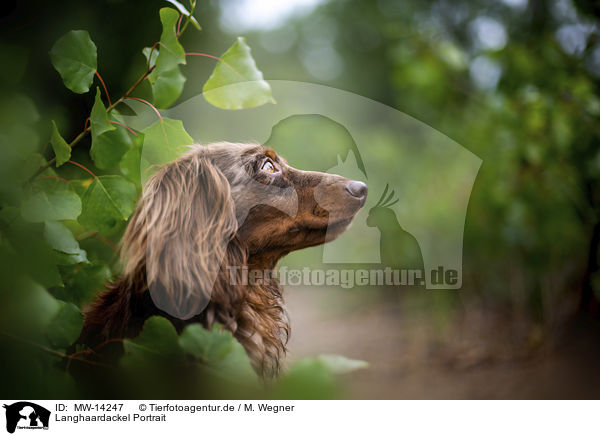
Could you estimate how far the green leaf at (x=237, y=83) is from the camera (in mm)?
694

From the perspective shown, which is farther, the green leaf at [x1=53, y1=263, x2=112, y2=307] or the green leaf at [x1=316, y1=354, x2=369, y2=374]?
the green leaf at [x1=53, y1=263, x2=112, y2=307]

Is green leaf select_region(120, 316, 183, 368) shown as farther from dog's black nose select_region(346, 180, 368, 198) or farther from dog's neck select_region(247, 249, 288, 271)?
dog's black nose select_region(346, 180, 368, 198)

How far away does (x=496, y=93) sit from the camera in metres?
1.77

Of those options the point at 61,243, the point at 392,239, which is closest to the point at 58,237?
the point at 61,243

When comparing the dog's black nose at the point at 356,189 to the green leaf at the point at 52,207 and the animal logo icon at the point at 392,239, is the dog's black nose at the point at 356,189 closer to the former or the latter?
the animal logo icon at the point at 392,239

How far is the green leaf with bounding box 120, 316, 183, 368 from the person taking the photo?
62 cm

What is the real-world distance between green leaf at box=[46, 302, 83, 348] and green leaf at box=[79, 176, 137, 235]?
144 millimetres

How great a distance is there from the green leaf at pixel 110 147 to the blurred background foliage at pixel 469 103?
161mm

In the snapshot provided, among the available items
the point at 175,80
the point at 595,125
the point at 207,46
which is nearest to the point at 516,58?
the point at 595,125

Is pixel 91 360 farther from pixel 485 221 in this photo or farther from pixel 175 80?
pixel 485 221

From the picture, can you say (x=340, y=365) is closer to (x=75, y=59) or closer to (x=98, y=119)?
(x=98, y=119)

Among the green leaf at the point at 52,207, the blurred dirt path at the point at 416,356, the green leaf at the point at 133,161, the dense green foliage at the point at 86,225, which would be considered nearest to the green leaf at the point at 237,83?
the dense green foliage at the point at 86,225
